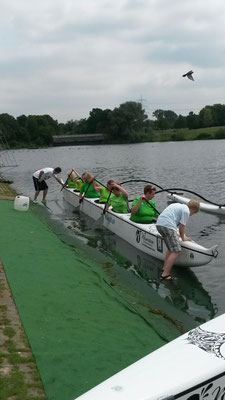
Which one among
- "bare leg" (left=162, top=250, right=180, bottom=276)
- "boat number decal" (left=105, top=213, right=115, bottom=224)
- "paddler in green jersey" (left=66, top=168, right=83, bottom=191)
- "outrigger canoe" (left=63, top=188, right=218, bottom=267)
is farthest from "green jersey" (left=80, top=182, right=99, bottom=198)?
"bare leg" (left=162, top=250, right=180, bottom=276)

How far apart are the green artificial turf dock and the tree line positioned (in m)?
90.5

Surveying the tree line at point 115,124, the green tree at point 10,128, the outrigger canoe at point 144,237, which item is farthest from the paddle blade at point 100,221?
the green tree at point 10,128

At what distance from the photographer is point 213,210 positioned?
16.1 m

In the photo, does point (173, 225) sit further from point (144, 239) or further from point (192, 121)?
point (192, 121)

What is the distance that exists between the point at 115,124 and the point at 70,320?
96.2m

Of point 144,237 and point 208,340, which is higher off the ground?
point 208,340

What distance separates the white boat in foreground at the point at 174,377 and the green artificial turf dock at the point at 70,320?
766 millimetres

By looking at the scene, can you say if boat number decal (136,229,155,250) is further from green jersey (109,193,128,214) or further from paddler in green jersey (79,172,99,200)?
paddler in green jersey (79,172,99,200)

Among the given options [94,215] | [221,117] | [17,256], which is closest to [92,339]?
[17,256]

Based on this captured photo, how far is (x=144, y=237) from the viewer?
10.4 metres

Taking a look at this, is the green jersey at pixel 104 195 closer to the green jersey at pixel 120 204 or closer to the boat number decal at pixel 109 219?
the boat number decal at pixel 109 219

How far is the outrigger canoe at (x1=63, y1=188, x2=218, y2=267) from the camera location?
28.4 feet

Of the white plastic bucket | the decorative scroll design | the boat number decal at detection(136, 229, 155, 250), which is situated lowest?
the boat number decal at detection(136, 229, 155, 250)

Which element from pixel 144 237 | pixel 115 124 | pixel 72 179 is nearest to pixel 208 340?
pixel 144 237
